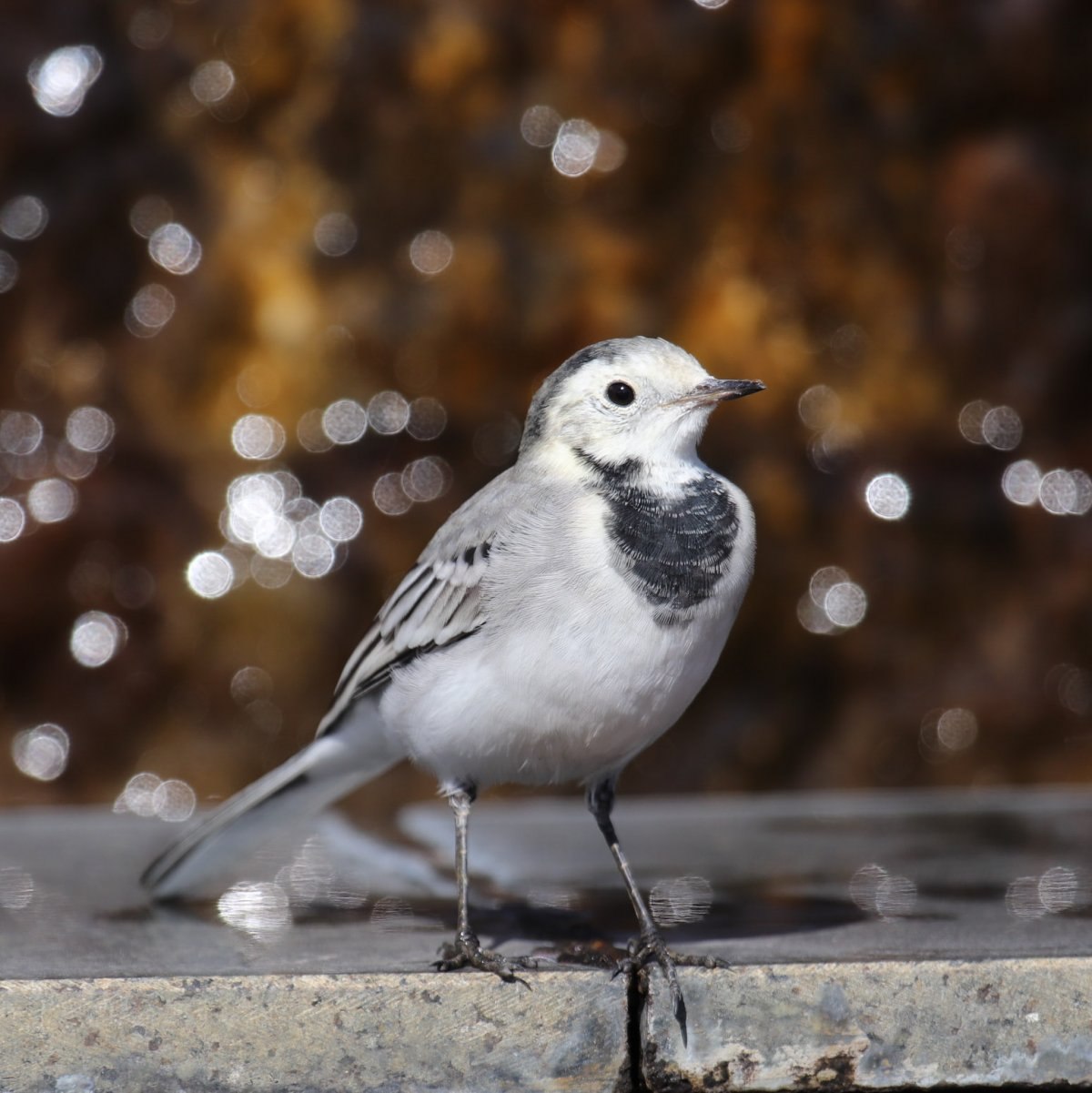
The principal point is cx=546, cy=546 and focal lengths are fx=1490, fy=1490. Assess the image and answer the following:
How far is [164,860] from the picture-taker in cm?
436

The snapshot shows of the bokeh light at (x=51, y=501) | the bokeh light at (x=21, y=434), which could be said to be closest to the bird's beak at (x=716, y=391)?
the bokeh light at (x=51, y=501)

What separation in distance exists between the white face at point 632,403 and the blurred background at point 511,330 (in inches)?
128

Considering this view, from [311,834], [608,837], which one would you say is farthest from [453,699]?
[311,834]

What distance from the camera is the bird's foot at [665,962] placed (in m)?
3.30

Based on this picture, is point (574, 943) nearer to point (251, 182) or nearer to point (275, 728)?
point (275, 728)

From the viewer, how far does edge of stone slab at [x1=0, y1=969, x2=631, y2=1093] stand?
3.16 metres

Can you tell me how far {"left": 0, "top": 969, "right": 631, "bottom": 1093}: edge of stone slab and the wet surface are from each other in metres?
0.11

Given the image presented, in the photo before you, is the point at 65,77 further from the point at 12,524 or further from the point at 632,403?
the point at 632,403

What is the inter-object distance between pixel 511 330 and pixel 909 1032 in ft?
14.8

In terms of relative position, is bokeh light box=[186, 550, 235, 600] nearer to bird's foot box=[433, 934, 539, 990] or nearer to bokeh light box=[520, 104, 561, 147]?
bokeh light box=[520, 104, 561, 147]

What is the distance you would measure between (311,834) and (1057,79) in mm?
5008

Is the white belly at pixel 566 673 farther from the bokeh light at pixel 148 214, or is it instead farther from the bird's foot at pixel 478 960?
the bokeh light at pixel 148 214

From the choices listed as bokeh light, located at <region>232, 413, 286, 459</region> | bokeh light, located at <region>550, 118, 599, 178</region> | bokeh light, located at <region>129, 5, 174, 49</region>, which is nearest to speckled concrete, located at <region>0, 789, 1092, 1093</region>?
bokeh light, located at <region>232, 413, 286, 459</region>

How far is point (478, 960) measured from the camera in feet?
11.0
